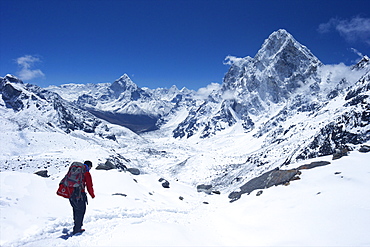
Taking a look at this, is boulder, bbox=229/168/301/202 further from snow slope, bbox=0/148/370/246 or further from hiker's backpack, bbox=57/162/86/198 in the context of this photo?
hiker's backpack, bbox=57/162/86/198

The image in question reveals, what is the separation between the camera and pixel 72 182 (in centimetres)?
879

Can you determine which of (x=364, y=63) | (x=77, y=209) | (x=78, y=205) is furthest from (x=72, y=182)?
(x=364, y=63)

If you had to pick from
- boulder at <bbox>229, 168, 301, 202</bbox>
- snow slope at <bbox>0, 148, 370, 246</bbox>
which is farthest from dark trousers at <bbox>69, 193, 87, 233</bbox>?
Result: boulder at <bbox>229, 168, 301, 202</bbox>

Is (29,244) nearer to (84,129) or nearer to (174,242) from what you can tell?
(174,242)

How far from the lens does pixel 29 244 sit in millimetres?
7512

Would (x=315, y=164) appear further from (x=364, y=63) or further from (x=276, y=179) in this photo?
(x=364, y=63)

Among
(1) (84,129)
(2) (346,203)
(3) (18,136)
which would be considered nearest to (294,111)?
(1) (84,129)

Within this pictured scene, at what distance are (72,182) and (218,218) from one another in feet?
30.4

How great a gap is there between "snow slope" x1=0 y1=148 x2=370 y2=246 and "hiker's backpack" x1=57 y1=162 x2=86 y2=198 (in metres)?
1.50

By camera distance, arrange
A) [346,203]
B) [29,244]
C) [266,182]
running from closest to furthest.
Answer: [29,244], [346,203], [266,182]

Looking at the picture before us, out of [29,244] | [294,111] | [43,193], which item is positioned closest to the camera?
[29,244]

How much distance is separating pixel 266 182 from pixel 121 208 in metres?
13.4

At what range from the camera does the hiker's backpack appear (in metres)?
8.73

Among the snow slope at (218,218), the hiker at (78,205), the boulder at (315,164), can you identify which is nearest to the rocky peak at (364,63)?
the boulder at (315,164)
